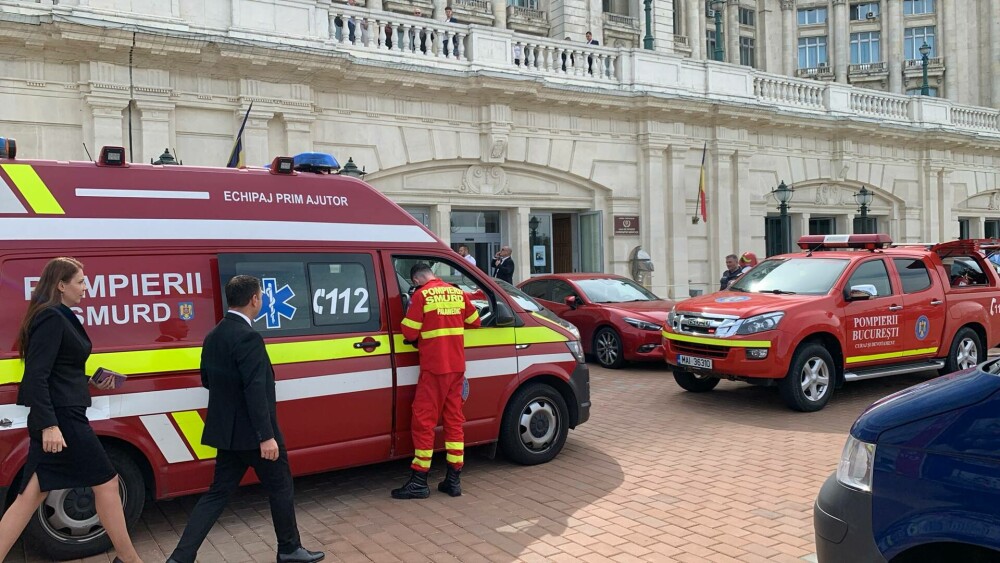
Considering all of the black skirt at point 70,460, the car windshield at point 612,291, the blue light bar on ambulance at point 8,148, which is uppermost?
the blue light bar on ambulance at point 8,148

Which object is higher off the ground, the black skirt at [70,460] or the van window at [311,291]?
the van window at [311,291]

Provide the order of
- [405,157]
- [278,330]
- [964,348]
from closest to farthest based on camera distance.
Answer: [278,330] → [964,348] → [405,157]

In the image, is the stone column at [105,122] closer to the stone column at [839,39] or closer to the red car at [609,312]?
the red car at [609,312]

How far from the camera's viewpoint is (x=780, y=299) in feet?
29.3

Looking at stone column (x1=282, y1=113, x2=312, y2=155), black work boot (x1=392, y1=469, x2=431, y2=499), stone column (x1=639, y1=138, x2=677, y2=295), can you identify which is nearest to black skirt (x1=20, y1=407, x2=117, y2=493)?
black work boot (x1=392, y1=469, x2=431, y2=499)

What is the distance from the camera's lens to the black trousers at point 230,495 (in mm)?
4258

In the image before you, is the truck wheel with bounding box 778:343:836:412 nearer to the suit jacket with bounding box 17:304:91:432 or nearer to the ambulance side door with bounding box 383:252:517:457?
the ambulance side door with bounding box 383:252:517:457

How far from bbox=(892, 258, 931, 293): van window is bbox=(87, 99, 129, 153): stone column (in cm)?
1228

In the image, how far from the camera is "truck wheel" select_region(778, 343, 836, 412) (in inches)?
338

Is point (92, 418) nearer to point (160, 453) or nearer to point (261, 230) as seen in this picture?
point (160, 453)

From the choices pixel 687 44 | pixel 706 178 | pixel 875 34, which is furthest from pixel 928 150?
pixel 875 34

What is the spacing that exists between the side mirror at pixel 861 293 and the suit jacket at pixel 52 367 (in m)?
7.99

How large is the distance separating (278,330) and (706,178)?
17.2 meters

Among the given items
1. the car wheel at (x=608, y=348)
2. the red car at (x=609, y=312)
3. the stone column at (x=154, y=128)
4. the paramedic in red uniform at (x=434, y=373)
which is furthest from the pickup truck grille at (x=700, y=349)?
the stone column at (x=154, y=128)
